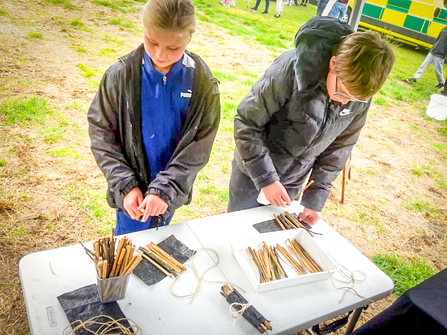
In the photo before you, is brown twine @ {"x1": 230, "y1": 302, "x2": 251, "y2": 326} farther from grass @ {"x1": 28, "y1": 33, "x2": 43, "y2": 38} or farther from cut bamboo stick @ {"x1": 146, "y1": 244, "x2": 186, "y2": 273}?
grass @ {"x1": 28, "y1": 33, "x2": 43, "y2": 38}

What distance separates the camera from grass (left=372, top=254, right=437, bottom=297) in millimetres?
3324

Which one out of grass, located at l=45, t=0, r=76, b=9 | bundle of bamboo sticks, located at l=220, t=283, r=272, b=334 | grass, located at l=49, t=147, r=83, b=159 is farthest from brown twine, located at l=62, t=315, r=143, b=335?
grass, located at l=45, t=0, r=76, b=9

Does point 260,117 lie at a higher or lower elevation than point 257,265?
higher

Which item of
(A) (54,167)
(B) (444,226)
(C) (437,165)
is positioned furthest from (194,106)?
(C) (437,165)

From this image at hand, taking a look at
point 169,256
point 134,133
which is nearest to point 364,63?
point 134,133

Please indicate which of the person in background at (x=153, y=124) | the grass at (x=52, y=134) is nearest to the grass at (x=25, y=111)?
the grass at (x=52, y=134)

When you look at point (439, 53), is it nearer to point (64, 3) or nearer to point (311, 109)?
point (311, 109)

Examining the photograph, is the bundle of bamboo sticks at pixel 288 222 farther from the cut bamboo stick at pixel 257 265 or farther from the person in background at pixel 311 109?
the cut bamboo stick at pixel 257 265

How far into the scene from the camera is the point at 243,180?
230cm

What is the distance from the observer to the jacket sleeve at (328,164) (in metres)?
2.13

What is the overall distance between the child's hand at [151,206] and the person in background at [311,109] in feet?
1.91

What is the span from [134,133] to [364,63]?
1.18m

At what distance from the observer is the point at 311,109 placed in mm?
1884

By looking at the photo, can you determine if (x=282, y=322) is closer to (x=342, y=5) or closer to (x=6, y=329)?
(x=6, y=329)
